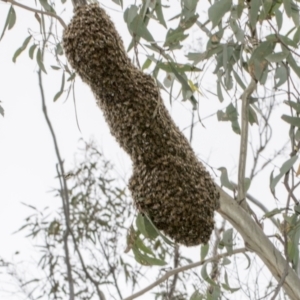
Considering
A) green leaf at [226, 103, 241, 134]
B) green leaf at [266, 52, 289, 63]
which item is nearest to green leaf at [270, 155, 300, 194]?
green leaf at [266, 52, 289, 63]

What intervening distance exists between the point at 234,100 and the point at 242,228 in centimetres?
37

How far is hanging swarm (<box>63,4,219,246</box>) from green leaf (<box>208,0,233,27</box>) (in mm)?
176

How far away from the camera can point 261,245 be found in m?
1.64

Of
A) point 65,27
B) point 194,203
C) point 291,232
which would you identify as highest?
point 65,27

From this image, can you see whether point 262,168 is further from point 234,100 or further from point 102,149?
point 234,100

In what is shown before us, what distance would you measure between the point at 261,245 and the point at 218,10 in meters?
0.54

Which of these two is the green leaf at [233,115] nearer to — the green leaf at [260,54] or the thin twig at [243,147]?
the thin twig at [243,147]

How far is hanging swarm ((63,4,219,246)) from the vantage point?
1424mm

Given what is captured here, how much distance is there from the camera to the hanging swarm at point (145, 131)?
1.42 meters

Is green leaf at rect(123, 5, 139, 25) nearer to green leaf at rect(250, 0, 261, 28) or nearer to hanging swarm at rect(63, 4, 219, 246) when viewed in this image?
hanging swarm at rect(63, 4, 219, 246)

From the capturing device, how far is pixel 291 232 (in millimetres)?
1709

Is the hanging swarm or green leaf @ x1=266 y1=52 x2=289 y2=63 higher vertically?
green leaf @ x1=266 y1=52 x2=289 y2=63

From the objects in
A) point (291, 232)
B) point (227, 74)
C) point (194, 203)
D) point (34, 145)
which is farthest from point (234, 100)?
point (34, 145)

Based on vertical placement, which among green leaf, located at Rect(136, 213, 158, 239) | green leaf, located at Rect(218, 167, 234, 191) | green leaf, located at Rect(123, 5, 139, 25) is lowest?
green leaf, located at Rect(136, 213, 158, 239)
